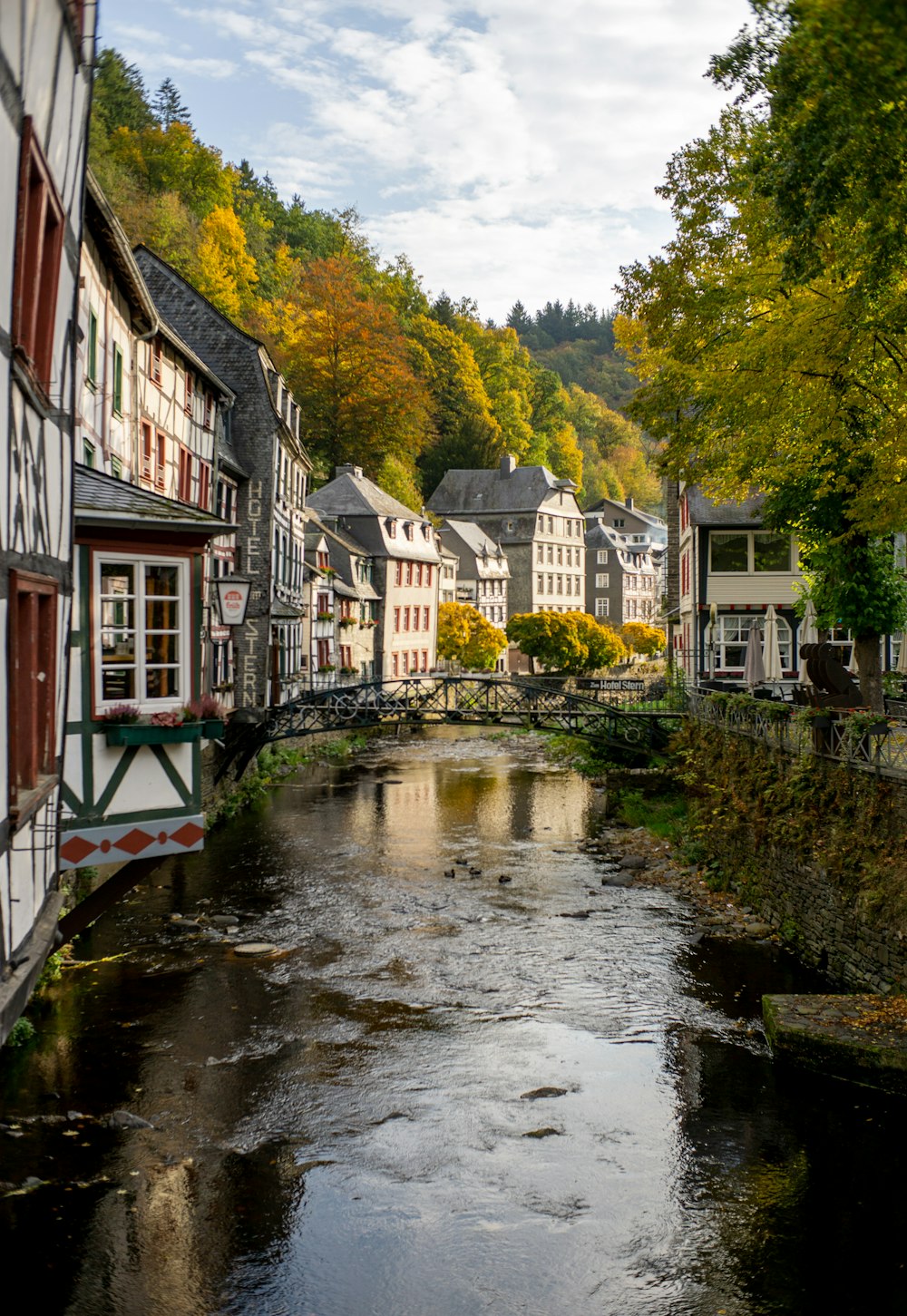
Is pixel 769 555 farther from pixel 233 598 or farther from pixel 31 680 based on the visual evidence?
pixel 31 680

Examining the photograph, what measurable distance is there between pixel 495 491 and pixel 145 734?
248 ft

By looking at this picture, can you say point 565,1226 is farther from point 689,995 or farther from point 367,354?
point 367,354

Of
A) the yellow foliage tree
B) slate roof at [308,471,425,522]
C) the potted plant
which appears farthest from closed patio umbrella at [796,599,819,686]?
the yellow foliage tree

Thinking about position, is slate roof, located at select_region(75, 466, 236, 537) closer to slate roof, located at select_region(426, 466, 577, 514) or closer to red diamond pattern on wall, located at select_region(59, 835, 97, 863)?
red diamond pattern on wall, located at select_region(59, 835, 97, 863)

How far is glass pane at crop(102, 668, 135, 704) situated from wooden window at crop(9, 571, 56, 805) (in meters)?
2.46

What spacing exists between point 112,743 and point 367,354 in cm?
5406

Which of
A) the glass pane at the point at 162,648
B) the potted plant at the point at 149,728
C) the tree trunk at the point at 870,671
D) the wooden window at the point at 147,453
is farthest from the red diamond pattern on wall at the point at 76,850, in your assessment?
the wooden window at the point at 147,453

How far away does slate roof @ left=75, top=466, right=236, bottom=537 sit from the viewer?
10086 millimetres

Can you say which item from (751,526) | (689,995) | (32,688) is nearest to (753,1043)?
(689,995)

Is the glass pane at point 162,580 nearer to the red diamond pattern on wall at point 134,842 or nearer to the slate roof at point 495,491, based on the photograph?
the red diamond pattern on wall at point 134,842

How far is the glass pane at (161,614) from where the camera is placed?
35.9ft

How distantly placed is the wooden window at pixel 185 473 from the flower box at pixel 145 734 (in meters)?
16.1

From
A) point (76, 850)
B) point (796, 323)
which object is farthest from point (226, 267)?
point (76, 850)

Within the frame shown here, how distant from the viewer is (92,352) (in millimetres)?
18438
